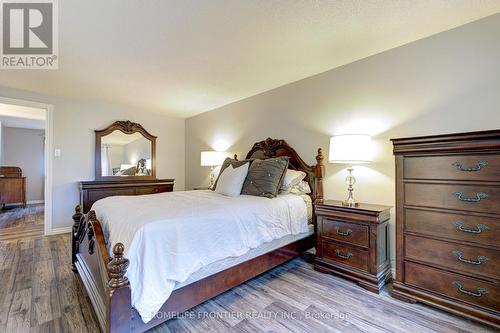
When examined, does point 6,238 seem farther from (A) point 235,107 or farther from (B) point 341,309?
(B) point 341,309

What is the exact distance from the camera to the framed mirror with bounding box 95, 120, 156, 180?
4.12 meters

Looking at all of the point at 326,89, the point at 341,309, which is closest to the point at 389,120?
the point at 326,89

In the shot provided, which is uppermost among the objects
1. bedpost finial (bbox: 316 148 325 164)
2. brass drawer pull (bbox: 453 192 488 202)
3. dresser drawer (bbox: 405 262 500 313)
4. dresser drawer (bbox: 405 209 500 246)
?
bedpost finial (bbox: 316 148 325 164)

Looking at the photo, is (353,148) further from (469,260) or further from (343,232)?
(469,260)

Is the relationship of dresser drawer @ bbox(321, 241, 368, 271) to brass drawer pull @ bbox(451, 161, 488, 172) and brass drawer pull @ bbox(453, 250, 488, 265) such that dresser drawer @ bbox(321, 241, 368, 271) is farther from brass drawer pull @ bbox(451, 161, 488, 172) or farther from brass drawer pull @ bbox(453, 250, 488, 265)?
brass drawer pull @ bbox(451, 161, 488, 172)

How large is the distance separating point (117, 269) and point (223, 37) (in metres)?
1.96

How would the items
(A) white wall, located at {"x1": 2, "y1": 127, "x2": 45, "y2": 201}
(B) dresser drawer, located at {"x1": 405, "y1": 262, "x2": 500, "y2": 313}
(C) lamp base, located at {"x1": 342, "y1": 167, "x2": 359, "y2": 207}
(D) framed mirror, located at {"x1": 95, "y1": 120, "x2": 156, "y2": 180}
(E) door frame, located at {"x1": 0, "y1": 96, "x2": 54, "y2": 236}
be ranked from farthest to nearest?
(A) white wall, located at {"x1": 2, "y1": 127, "x2": 45, "y2": 201} < (D) framed mirror, located at {"x1": 95, "y1": 120, "x2": 156, "y2": 180} < (E) door frame, located at {"x1": 0, "y1": 96, "x2": 54, "y2": 236} < (C) lamp base, located at {"x1": 342, "y1": 167, "x2": 359, "y2": 207} < (B) dresser drawer, located at {"x1": 405, "y1": 262, "x2": 500, "y2": 313}

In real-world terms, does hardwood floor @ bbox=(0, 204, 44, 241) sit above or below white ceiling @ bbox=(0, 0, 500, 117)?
below

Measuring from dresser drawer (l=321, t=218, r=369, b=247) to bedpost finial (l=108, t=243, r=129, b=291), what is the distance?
5.98 ft

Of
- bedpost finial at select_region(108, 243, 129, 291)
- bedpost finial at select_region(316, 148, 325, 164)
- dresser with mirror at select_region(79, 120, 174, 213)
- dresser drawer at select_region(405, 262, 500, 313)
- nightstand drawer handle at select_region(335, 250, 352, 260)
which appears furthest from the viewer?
dresser with mirror at select_region(79, 120, 174, 213)

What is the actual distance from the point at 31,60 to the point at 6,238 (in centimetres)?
270

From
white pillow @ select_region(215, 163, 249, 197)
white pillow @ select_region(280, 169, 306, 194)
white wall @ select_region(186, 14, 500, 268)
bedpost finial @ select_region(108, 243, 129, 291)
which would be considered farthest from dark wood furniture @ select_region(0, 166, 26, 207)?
white pillow @ select_region(280, 169, 306, 194)

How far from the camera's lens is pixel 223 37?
2066 mm

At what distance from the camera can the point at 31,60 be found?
250cm
